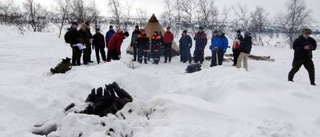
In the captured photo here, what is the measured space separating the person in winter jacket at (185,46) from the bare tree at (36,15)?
1804 cm

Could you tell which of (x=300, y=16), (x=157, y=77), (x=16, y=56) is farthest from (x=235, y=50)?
(x=300, y=16)

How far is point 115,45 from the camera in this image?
11.2 meters

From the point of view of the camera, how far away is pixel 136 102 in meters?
5.51

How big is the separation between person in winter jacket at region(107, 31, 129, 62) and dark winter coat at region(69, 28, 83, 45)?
112 cm

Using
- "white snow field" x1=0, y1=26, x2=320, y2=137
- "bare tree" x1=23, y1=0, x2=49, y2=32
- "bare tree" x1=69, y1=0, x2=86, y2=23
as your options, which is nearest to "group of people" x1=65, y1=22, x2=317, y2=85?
"white snow field" x1=0, y1=26, x2=320, y2=137

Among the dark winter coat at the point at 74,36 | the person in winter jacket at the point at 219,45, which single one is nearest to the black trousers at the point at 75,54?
the dark winter coat at the point at 74,36

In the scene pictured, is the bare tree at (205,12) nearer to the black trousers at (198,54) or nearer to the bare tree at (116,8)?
the bare tree at (116,8)

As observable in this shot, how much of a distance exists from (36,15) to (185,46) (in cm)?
2073

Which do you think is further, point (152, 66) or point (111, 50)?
point (152, 66)

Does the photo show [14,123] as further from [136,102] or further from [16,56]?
[16,56]

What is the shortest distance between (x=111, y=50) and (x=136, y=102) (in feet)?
20.0

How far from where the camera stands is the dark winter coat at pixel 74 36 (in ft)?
33.4

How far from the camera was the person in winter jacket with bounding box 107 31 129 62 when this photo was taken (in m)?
11.1

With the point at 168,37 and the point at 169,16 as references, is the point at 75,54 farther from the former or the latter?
the point at 169,16
